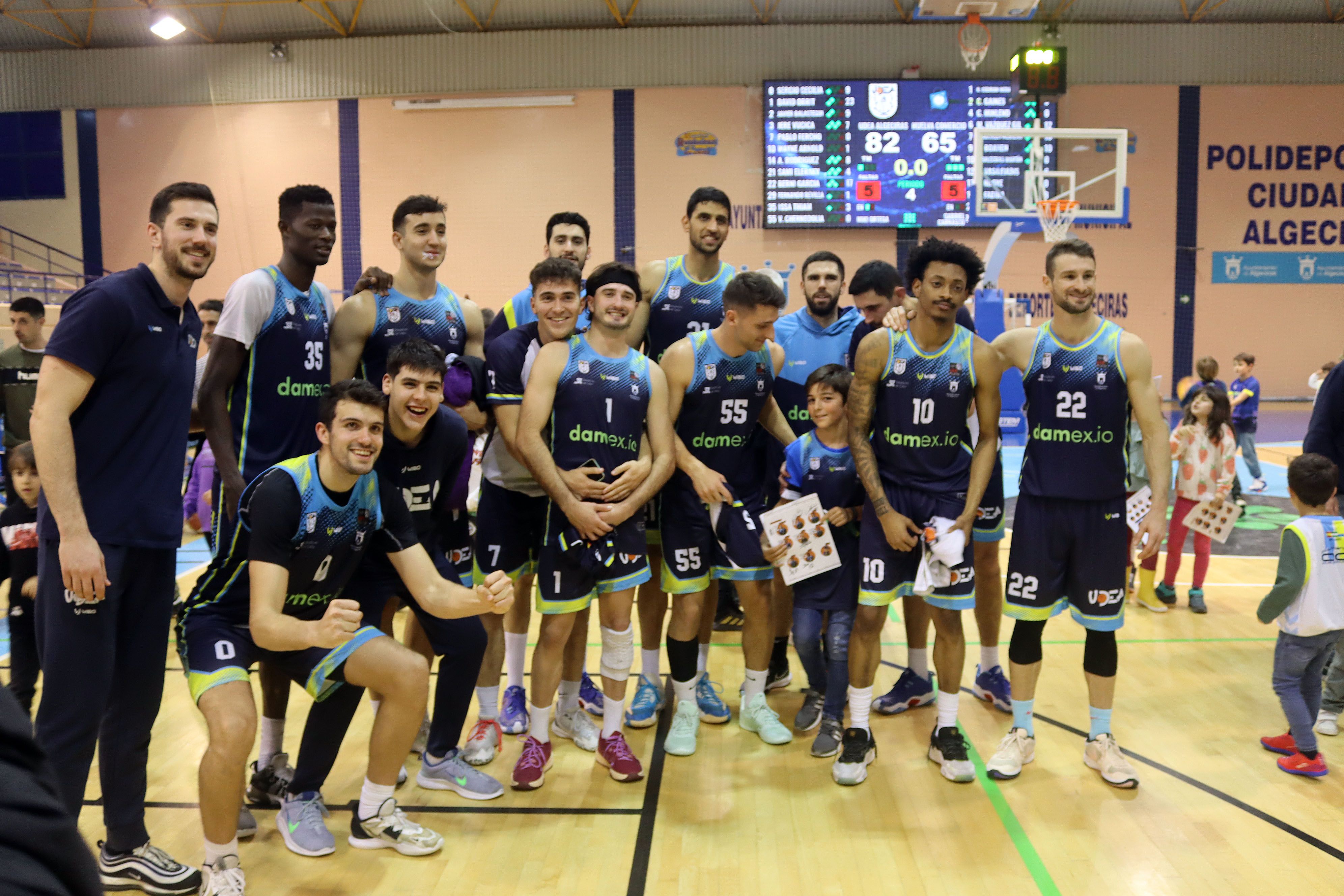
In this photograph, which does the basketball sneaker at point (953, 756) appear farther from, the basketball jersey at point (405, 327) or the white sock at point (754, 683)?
the basketball jersey at point (405, 327)

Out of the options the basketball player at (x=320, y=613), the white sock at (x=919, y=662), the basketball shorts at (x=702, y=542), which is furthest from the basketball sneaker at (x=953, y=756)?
the basketball player at (x=320, y=613)

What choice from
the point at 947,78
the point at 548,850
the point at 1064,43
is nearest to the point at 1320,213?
→ the point at 1064,43

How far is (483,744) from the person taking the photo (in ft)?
14.4

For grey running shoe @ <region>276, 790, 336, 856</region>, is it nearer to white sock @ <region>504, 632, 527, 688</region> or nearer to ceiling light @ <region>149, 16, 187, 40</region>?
white sock @ <region>504, 632, 527, 688</region>

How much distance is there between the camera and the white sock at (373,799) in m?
3.59

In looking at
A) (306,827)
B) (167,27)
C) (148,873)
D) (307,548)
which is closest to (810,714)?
(306,827)

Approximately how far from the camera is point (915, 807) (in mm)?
3941

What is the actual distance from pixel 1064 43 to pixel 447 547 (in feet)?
58.2

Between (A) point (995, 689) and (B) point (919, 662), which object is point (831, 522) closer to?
(B) point (919, 662)

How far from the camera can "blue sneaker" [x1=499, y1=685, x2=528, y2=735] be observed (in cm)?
477

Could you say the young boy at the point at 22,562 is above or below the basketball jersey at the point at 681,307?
below

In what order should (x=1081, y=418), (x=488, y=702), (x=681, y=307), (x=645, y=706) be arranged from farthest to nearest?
(x=681, y=307) → (x=645, y=706) → (x=488, y=702) → (x=1081, y=418)

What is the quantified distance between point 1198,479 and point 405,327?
5662 mm

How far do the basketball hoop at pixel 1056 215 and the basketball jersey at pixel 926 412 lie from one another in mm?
11036
